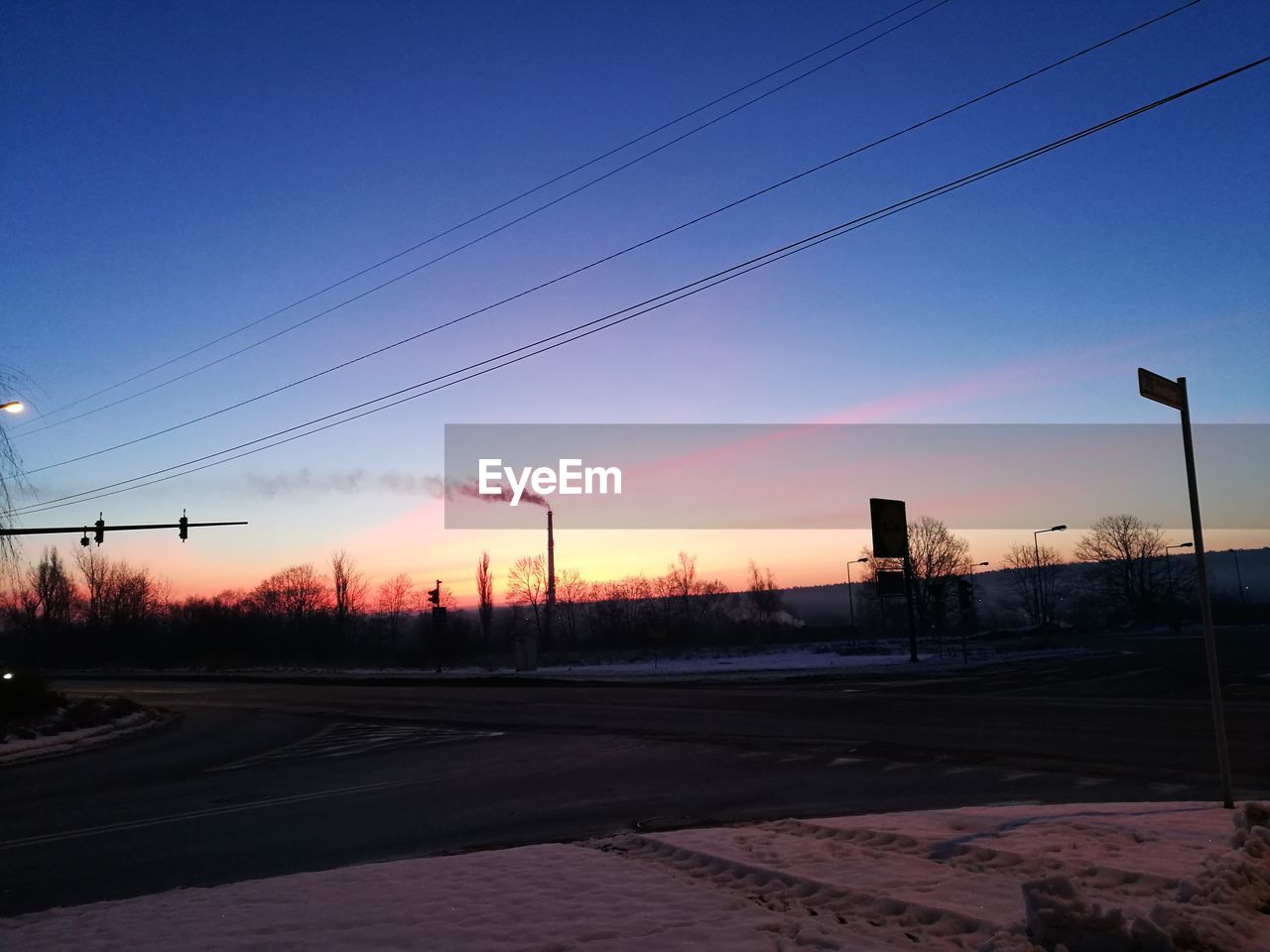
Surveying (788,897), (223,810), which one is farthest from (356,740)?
(788,897)

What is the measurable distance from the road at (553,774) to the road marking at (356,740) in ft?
0.41

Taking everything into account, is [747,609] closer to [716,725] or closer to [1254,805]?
[716,725]

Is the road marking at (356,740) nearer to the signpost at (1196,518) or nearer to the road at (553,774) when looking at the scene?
the road at (553,774)

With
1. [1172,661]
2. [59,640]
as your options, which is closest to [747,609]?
[59,640]

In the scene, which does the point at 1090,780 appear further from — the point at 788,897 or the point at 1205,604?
the point at 788,897

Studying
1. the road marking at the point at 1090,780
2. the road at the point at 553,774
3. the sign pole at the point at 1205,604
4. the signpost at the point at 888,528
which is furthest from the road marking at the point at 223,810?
the signpost at the point at 888,528

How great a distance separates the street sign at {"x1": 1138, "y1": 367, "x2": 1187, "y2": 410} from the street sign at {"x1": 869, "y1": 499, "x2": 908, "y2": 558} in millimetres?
29685

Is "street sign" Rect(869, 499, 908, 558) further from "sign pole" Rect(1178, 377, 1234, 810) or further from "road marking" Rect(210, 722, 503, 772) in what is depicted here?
"sign pole" Rect(1178, 377, 1234, 810)

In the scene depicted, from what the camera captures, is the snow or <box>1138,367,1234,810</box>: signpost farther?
the snow

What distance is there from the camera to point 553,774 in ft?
45.5

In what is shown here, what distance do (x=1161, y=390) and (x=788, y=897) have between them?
5.55 metres

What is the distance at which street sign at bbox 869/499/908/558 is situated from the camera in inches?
1485

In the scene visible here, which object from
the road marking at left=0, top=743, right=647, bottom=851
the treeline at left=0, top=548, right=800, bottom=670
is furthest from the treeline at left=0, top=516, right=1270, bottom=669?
the road marking at left=0, top=743, right=647, bottom=851

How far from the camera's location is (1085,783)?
11.1 meters
